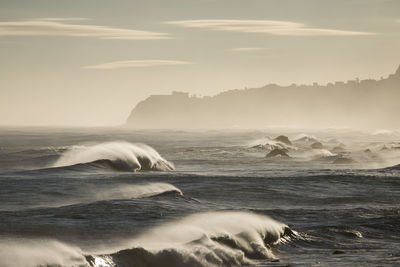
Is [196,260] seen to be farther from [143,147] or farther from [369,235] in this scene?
[143,147]

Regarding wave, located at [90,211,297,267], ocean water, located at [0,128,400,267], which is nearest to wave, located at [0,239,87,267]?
ocean water, located at [0,128,400,267]

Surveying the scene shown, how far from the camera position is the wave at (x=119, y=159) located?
3697 cm

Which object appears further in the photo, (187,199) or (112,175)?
(112,175)

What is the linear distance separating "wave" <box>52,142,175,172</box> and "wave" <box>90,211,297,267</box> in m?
19.1

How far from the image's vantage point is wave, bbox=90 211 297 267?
13.1m

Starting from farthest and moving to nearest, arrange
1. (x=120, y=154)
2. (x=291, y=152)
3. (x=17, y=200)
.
A: (x=291, y=152) → (x=120, y=154) → (x=17, y=200)

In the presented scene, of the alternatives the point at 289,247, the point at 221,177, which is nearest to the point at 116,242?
the point at 289,247

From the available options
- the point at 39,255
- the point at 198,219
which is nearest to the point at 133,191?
the point at 198,219

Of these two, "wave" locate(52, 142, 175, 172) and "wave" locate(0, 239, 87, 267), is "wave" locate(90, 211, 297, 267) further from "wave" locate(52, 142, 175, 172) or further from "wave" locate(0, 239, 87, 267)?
"wave" locate(52, 142, 175, 172)

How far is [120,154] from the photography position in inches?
1542

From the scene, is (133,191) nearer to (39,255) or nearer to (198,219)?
(198,219)

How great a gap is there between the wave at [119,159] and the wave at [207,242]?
19.1 metres

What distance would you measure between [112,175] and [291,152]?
32423 mm

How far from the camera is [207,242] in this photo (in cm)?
1429
